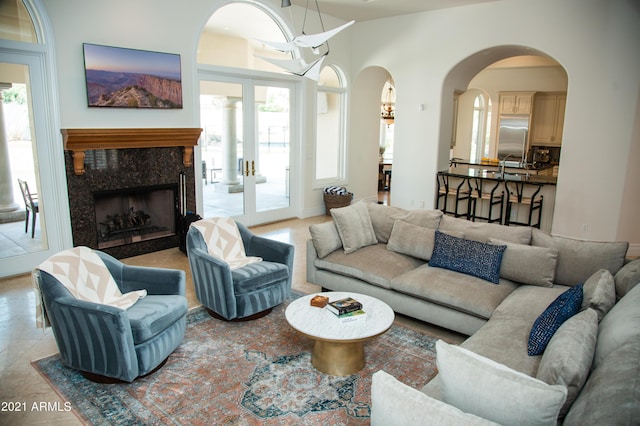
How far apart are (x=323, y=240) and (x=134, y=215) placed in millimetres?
3010

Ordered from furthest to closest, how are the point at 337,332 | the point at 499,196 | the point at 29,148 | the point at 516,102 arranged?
the point at 516,102
the point at 499,196
the point at 29,148
the point at 337,332

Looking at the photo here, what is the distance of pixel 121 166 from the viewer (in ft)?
18.9

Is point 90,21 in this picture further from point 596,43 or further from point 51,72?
point 596,43

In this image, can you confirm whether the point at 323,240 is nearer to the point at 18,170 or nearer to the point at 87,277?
the point at 87,277

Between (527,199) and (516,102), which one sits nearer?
(527,199)

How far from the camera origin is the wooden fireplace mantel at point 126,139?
5148mm

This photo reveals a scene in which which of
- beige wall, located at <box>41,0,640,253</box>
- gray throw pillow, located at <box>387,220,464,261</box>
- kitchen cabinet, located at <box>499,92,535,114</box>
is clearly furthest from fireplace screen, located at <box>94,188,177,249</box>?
kitchen cabinet, located at <box>499,92,535,114</box>

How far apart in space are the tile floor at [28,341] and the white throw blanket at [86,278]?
444mm

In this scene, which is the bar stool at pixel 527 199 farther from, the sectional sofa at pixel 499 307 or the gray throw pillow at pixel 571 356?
the gray throw pillow at pixel 571 356

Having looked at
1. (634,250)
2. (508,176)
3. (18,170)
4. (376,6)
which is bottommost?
(634,250)

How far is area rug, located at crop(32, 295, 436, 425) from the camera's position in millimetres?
2768

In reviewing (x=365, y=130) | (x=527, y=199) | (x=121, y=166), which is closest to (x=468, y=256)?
(x=527, y=199)

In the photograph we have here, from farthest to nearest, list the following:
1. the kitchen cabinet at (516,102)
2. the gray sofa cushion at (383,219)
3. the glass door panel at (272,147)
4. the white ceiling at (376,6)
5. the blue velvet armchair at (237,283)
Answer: the kitchen cabinet at (516,102) < the glass door panel at (272,147) < the white ceiling at (376,6) < the gray sofa cushion at (383,219) < the blue velvet armchair at (237,283)

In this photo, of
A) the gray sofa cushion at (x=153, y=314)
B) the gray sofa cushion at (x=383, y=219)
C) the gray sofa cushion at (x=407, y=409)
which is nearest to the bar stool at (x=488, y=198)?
the gray sofa cushion at (x=383, y=219)
